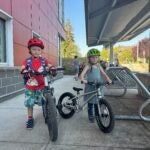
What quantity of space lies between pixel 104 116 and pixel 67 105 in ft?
3.39

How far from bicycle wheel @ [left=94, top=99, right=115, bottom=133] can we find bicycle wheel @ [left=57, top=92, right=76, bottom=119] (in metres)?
0.72

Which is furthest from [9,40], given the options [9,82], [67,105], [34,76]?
[34,76]

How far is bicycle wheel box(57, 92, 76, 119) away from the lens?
5.82m

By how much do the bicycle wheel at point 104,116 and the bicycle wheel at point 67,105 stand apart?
0.72m

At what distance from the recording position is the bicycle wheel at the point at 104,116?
15.9 feet

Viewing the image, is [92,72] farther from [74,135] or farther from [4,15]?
[4,15]

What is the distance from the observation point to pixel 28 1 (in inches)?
472

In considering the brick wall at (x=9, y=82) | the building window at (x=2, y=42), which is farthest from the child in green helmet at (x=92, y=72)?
the building window at (x=2, y=42)

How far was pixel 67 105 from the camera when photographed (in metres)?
5.87

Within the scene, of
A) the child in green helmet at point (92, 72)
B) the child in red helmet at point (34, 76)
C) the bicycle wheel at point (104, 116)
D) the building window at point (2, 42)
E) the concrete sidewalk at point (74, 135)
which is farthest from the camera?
the building window at point (2, 42)

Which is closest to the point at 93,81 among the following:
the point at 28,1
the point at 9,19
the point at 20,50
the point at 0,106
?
the point at 0,106

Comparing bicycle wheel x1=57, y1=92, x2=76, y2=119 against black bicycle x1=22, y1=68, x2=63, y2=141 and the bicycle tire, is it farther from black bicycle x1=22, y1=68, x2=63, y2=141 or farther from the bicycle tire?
the bicycle tire

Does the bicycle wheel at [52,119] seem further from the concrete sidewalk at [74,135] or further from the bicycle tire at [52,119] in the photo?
the concrete sidewalk at [74,135]

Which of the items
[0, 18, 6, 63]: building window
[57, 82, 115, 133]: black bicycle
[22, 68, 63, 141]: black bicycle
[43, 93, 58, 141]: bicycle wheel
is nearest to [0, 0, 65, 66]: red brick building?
[0, 18, 6, 63]: building window
